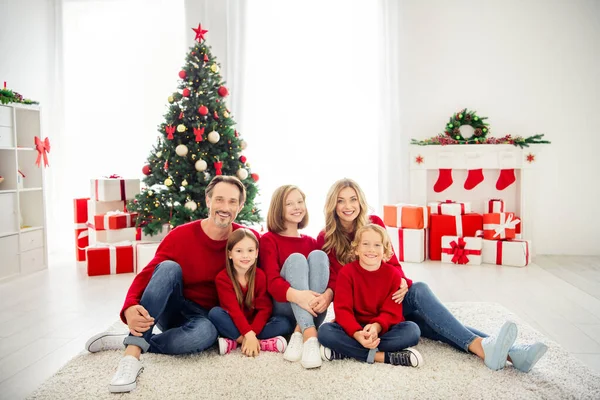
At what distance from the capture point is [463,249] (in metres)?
4.46

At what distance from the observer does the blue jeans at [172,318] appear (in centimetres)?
215

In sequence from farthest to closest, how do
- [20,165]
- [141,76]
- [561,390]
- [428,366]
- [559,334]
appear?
1. [141,76]
2. [20,165]
3. [559,334]
4. [428,366]
5. [561,390]

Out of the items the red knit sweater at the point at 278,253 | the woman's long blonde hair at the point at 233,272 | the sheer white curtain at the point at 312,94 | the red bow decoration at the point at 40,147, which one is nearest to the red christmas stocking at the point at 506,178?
the sheer white curtain at the point at 312,94

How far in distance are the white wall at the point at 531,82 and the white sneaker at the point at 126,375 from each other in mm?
3693

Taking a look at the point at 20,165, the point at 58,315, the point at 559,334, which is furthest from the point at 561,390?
the point at 20,165

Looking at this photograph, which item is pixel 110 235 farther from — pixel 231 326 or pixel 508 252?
pixel 508 252

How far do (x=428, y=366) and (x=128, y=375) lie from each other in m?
1.22

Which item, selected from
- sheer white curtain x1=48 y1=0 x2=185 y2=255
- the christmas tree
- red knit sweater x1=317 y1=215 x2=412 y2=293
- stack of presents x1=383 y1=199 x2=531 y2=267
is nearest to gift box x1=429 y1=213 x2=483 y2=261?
stack of presents x1=383 y1=199 x2=531 y2=267

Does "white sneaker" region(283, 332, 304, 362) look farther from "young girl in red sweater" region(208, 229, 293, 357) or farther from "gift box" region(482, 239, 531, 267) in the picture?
"gift box" region(482, 239, 531, 267)

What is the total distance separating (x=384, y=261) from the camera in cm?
235

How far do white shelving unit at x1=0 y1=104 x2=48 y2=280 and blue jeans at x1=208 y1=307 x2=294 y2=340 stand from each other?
2.45 meters

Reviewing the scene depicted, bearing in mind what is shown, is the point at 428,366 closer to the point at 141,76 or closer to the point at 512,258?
the point at 512,258

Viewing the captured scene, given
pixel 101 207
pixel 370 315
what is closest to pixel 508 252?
pixel 370 315

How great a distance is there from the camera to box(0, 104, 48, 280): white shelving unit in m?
3.94
